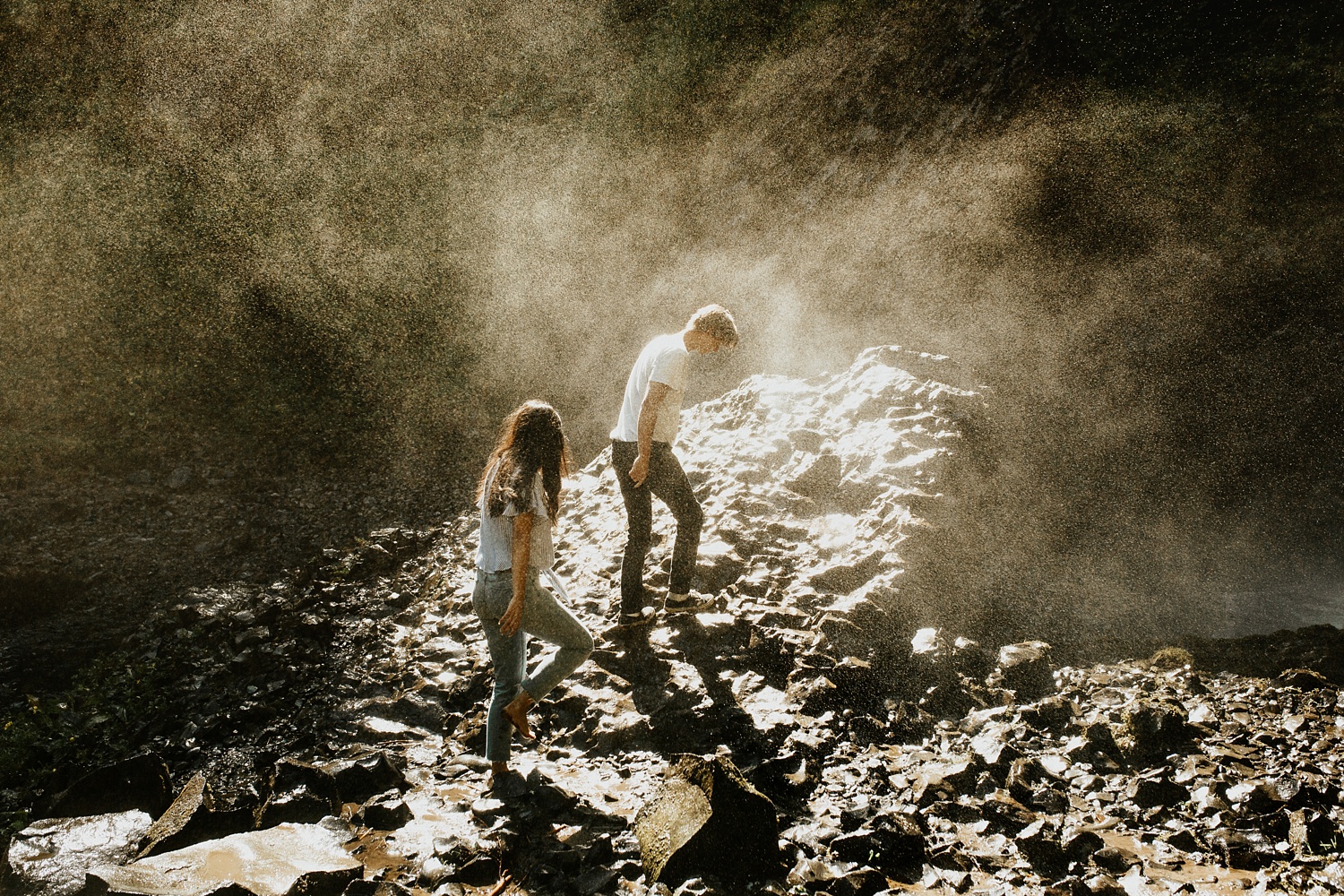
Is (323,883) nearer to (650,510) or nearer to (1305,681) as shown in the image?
(650,510)

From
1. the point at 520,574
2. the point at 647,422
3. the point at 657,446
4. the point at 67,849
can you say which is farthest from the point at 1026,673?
the point at 67,849

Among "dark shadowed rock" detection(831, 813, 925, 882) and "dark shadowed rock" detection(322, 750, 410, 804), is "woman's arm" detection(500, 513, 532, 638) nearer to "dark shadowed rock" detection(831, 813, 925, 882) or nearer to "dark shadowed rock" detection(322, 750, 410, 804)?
"dark shadowed rock" detection(322, 750, 410, 804)

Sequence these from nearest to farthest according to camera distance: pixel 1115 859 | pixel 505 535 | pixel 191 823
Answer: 1. pixel 1115 859
2. pixel 191 823
3. pixel 505 535

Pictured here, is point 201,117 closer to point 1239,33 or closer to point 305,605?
point 305,605

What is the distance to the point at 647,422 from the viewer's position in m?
3.79

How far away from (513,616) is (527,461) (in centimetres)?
69

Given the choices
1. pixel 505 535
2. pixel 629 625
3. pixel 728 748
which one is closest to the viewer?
pixel 505 535

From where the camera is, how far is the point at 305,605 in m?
5.50

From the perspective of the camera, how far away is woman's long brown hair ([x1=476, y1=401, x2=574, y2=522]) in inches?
112

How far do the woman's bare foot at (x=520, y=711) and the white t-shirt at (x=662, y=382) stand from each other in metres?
1.56

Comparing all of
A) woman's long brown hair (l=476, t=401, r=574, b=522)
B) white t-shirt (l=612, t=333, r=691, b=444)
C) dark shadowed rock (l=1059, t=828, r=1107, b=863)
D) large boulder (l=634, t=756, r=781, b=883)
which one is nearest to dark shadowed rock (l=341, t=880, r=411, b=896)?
large boulder (l=634, t=756, r=781, b=883)

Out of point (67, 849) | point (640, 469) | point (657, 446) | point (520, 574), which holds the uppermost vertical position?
point (657, 446)

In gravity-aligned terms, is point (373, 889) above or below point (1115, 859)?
below

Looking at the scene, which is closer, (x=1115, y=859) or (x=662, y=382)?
(x=1115, y=859)
